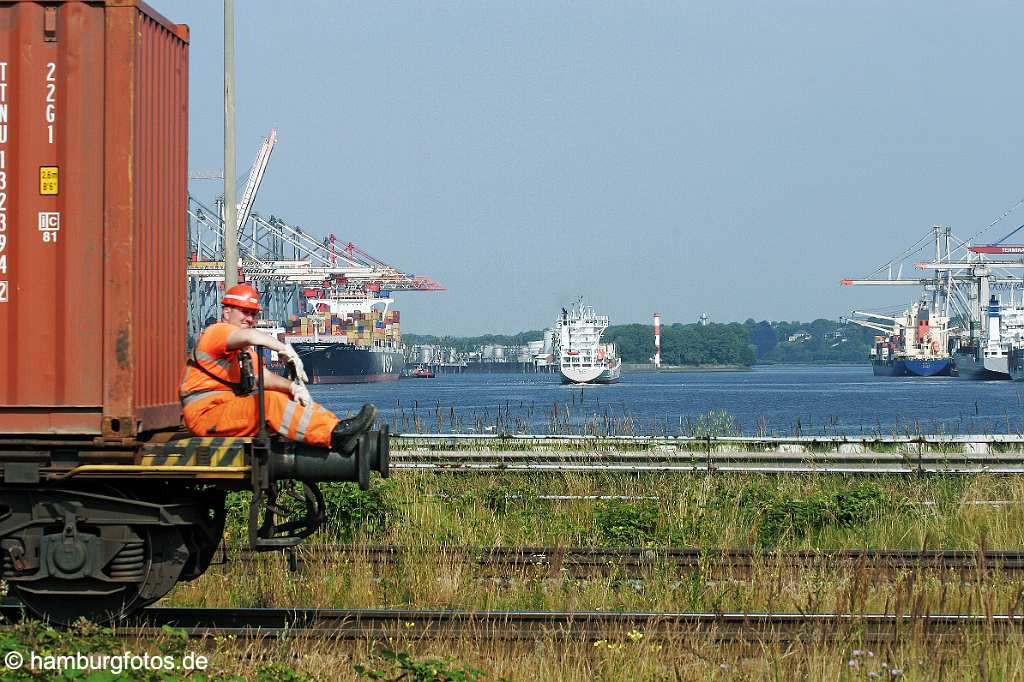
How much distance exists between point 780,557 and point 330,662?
3.94m

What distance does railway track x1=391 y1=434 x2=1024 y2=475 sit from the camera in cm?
1384

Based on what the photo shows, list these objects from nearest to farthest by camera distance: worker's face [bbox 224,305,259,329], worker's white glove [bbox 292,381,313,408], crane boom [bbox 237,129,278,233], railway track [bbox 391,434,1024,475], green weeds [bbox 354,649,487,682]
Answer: green weeds [bbox 354,649,487,682], worker's white glove [bbox 292,381,313,408], worker's face [bbox 224,305,259,329], railway track [bbox 391,434,1024,475], crane boom [bbox 237,129,278,233]

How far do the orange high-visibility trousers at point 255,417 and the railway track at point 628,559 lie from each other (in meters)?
2.16

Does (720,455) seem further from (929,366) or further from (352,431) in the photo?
(929,366)

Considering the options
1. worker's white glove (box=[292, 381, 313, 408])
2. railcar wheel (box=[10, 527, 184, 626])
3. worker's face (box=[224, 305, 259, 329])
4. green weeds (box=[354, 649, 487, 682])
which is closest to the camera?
green weeds (box=[354, 649, 487, 682])

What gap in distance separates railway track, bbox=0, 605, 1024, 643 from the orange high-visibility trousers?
4.11 feet

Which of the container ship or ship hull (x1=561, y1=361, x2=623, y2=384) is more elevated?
the container ship

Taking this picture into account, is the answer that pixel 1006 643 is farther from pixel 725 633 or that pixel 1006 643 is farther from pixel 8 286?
pixel 8 286

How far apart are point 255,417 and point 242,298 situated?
839 millimetres

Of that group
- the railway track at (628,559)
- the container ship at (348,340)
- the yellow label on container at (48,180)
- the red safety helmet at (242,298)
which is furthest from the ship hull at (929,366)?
the yellow label on container at (48,180)

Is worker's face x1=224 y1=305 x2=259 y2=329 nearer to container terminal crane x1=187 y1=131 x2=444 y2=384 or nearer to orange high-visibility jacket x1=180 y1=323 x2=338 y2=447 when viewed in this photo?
orange high-visibility jacket x1=180 y1=323 x2=338 y2=447

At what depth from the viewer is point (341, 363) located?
384 ft

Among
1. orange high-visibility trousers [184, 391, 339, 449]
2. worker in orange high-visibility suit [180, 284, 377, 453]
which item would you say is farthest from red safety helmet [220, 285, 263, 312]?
orange high-visibility trousers [184, 391, 339, 449]

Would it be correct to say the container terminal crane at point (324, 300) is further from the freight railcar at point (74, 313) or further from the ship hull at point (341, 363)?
the freight railcar at point (74, 313)
